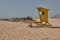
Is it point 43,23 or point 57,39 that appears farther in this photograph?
point 43,23

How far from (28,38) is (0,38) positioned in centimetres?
168

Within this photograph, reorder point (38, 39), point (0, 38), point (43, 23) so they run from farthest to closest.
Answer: point (43, 23)
point (38, 39)
point (0, 38)

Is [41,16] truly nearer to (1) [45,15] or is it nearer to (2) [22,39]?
(1) [45,15]

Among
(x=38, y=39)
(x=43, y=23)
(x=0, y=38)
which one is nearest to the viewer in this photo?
(x=0, y=38)

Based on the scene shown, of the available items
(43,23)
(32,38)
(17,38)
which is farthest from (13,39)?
(43,23)

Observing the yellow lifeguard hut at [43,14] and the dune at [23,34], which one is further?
the yellow lifeguard hut at [43,14]

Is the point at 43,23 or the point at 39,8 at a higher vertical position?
the point at 39,8

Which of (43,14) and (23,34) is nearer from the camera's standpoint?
(23,34)

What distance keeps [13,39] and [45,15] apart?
12.3 metres

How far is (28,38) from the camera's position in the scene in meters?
11.1

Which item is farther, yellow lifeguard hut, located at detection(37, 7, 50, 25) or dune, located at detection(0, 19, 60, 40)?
yellow lifeguard hut, located at detection(37, 7, 50, 25)

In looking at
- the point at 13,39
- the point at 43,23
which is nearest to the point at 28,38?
the point at 13,39

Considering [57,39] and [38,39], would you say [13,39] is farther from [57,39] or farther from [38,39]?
[57,39]

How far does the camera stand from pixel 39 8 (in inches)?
854
